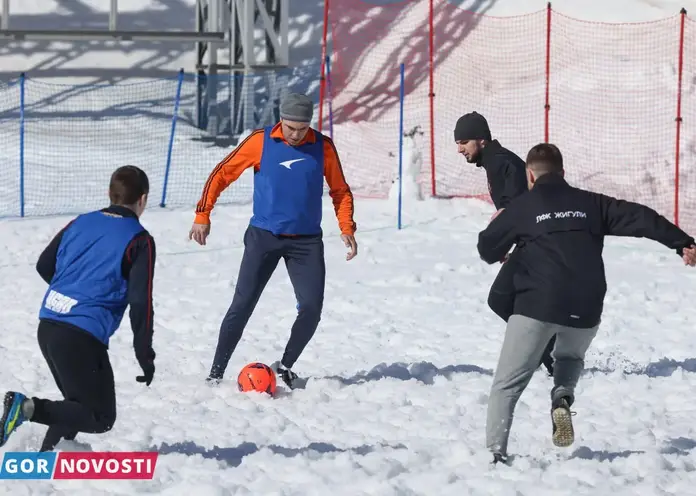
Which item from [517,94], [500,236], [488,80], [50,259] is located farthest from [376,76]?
[50,259]

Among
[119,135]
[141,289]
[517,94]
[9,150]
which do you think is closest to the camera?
[141,289]

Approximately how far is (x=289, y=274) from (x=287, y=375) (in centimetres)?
68

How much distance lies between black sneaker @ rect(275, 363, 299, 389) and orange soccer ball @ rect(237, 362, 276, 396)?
221mm

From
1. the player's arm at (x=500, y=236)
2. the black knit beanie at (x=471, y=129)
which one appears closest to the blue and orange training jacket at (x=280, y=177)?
the black knit beanie at (x=471, y=129)

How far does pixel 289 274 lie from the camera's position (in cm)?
748

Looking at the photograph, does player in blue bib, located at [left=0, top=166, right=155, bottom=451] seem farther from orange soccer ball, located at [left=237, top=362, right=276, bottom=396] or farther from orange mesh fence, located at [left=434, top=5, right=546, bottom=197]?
orange mesh fence, located at [left=434, top=5, right=546, bottom=197]

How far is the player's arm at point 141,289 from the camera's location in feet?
17.6

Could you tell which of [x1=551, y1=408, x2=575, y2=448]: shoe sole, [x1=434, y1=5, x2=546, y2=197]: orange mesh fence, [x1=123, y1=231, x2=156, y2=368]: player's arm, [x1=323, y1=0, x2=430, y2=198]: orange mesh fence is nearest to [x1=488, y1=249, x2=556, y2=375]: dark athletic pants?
[x1=551, y1=408, x2=575, y2=448]: shoe sole

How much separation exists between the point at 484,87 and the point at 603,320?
12778 mm

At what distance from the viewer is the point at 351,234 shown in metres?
7.72

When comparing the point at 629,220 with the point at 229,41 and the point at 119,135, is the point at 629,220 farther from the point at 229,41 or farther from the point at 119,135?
the point at 229,41

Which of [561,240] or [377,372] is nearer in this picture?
[561,240]

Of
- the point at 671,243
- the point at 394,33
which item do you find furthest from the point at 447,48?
the point at 671,243

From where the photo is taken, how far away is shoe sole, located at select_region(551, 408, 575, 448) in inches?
224
